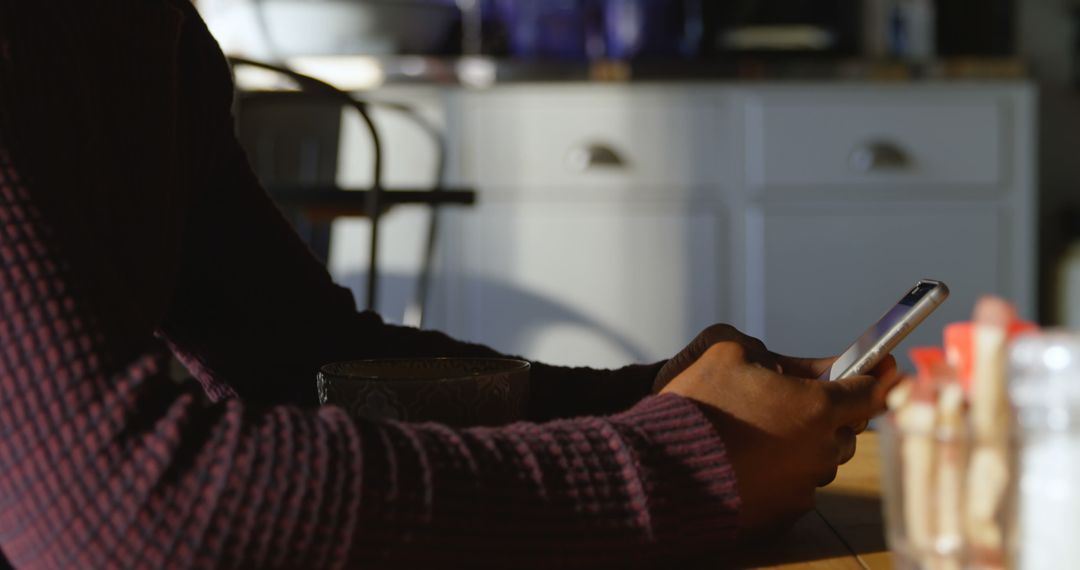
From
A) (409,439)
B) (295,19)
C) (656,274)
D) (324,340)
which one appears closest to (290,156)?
(295,19)

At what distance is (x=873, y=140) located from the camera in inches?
90.8

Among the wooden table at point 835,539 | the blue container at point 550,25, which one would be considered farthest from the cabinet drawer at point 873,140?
the wooden table at point 835,539

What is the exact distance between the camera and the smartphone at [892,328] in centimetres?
47

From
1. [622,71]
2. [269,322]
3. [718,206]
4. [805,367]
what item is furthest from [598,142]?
[805,367]

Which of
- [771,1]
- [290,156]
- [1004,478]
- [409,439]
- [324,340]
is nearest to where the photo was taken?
[1004,478]

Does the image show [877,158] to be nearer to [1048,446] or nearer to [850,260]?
[850,260]

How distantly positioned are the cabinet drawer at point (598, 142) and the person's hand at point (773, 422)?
1.82 metres

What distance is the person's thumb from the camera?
1.56 feet

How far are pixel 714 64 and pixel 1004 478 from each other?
2.08 meters

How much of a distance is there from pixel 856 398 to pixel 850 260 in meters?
1.89

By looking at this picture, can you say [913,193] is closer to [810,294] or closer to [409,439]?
[810,294]

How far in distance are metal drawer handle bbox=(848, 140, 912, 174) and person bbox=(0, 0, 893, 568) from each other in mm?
1815

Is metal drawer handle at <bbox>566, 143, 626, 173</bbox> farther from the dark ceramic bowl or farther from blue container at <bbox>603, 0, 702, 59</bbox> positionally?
the dark ceramic bowl

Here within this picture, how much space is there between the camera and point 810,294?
231 centimetres
